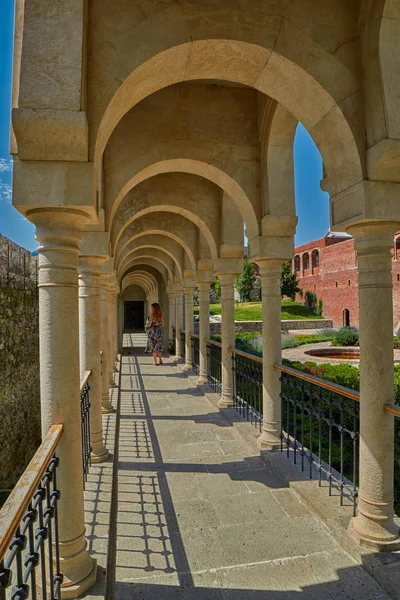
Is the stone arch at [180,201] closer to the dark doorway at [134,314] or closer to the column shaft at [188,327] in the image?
the column shaft at [188,327]

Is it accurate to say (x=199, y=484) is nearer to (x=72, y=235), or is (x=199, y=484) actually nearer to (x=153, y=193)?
(x=72, y=235)

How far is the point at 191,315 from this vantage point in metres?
11.5

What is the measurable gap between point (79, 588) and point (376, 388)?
2.40 metres

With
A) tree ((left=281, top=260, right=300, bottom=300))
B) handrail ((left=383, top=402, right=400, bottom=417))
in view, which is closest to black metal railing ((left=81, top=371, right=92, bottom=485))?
handrail ((left=383, top=402, right=400, bottom=417))

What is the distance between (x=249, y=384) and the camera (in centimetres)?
617

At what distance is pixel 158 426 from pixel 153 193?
160 inches

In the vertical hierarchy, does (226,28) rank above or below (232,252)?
above

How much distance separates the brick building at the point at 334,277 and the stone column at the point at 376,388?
24753 mm

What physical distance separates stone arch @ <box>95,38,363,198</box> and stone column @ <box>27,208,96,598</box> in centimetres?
64

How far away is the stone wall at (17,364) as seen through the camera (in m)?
6.58

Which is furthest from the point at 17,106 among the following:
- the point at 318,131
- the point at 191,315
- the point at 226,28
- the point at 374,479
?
the point at 191,315

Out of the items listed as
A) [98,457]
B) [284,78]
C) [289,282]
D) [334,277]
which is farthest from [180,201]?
[289,282]

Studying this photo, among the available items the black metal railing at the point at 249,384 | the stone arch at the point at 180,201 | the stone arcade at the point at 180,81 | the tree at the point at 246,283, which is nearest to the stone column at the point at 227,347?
the black metal railing at the point at 249,384

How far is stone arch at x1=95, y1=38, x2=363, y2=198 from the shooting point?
9.15 ft
